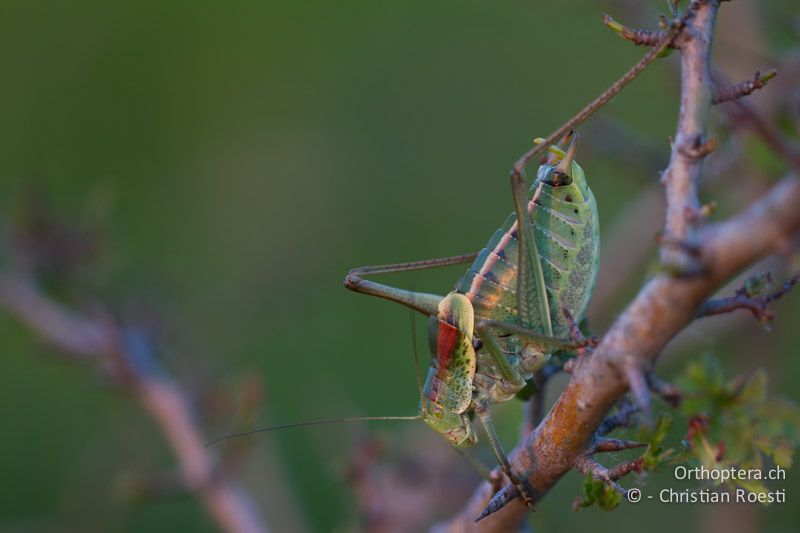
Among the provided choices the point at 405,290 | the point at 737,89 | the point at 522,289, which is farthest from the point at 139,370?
the point at 737,89

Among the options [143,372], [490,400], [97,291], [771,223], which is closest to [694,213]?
[771,223]

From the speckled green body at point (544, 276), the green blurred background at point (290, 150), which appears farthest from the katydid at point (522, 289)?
the green blurred background at point (290, 150)

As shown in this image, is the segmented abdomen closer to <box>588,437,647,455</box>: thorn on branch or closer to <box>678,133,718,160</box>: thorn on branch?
<box>588,437,647,455</box>: thorn on branch

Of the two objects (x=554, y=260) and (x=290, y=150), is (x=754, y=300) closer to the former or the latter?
(x=554, y=260)

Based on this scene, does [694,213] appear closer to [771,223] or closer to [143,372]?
[771,223]

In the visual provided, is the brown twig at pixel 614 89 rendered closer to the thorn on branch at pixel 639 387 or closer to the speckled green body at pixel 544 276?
the speckled green body at pixel 544 276

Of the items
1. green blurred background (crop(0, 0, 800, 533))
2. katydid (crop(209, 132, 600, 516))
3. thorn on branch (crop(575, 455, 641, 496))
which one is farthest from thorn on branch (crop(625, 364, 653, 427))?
green blurred background (crop(0, 0, 800, 533))
